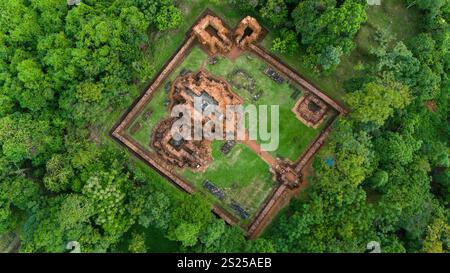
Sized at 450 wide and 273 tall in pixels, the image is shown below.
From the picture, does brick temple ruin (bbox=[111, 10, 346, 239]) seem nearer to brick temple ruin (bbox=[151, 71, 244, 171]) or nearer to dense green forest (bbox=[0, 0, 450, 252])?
brick temple ruin (bbox=[151, 71, 244, 171])

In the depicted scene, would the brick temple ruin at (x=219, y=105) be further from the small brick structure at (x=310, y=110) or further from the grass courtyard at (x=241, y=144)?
the grass courtyard at (x=241, y=144)

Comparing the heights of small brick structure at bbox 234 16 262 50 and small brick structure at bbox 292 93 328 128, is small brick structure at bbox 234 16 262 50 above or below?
above

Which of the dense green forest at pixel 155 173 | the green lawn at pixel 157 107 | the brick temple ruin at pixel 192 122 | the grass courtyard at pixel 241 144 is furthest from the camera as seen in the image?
the green lawn at pixel 157 107

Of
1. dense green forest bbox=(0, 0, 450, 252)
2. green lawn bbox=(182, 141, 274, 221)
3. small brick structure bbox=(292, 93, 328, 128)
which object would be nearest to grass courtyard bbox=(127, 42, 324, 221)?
green lawn bbox=(182, 141, 274, 221)

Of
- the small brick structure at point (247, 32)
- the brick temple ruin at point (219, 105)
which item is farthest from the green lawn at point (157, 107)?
the small brick structure at point (247, 32)

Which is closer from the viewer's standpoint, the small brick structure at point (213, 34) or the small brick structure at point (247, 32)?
the small brick structure at point (247, 32)
